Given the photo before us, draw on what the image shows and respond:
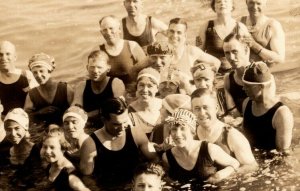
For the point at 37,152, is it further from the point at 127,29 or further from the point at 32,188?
the point at 127,29

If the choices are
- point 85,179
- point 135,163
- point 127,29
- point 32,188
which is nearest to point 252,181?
point 135,163

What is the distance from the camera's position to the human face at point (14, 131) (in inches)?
289

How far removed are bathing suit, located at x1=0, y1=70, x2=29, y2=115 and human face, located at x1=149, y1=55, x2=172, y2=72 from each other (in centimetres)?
240

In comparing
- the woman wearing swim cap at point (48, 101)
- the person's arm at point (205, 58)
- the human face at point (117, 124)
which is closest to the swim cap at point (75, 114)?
the human face at point (117, 124)

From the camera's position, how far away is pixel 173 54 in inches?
357

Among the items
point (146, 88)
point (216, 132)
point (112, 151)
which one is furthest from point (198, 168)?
point (146, 88)

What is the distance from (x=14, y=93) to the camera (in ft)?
31.0

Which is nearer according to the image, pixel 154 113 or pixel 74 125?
pixel 74 125

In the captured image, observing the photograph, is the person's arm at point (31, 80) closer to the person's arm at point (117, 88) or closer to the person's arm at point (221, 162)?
the person's arm at point (117, 88)

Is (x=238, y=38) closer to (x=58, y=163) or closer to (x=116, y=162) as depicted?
(x=116, y=162)

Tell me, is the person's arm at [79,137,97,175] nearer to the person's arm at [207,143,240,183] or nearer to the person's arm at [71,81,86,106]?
the person's arm at [207,143,240,183]

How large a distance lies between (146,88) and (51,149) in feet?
5.01

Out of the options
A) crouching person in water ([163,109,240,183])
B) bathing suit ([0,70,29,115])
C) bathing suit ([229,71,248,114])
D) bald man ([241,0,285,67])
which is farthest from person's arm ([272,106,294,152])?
bathing suit ([0,70,29,115])

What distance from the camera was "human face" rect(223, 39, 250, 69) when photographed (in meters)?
8.05
